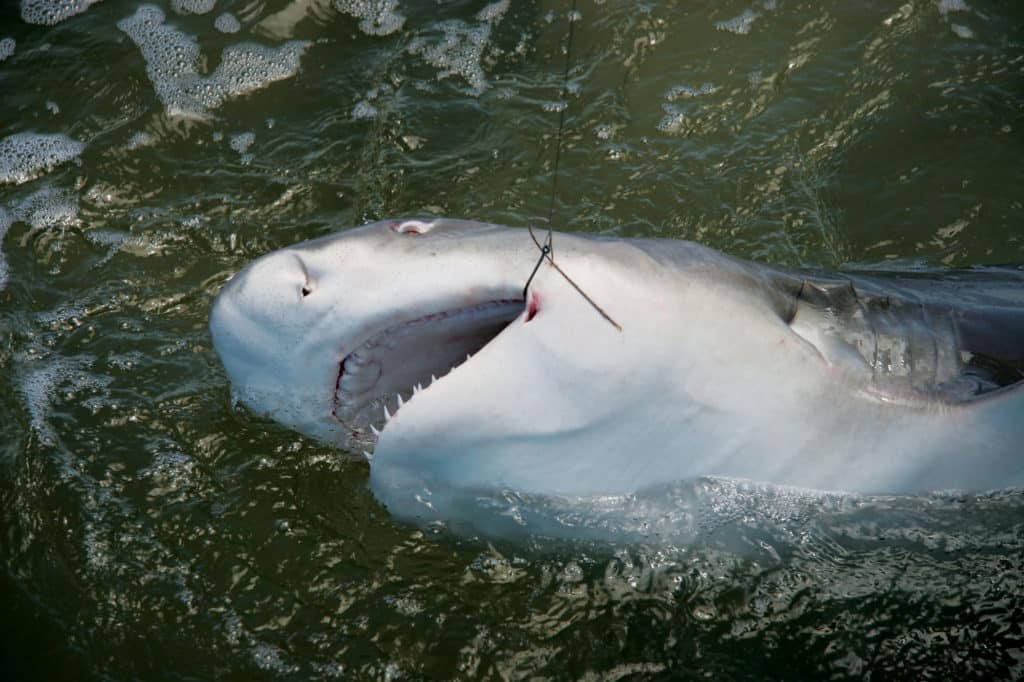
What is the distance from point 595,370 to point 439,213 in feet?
6.31

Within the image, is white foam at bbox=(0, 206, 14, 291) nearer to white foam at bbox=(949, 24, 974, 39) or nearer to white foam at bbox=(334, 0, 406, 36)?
white foam at bbox=(334, 0, 406, 36)

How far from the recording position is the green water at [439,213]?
2.31 m

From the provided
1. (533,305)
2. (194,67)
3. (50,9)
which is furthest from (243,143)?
(533,305)

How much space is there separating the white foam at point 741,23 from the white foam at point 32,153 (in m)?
2.77

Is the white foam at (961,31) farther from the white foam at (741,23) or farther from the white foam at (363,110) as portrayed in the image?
the white foam at (363,110)

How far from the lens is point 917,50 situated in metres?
4.38

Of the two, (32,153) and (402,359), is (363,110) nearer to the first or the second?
(32,153)

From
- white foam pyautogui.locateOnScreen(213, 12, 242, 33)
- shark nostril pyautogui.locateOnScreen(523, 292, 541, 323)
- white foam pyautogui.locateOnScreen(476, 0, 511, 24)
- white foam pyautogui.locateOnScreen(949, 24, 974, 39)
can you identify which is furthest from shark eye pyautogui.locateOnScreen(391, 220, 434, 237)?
white foam pyautogui.locateOnScreen(949, 24, 974, 39)

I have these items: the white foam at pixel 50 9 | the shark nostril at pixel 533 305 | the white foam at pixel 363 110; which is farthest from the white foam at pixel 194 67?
the shark nostril at pixel 533 305

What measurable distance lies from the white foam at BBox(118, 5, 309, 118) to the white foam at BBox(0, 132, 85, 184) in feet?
1.41

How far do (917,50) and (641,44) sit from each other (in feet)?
3.85

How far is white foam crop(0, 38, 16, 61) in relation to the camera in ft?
15.1

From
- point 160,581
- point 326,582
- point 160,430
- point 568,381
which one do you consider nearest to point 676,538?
point 568,381

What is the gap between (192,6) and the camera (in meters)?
4.82
